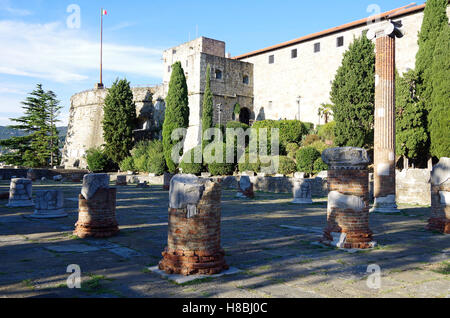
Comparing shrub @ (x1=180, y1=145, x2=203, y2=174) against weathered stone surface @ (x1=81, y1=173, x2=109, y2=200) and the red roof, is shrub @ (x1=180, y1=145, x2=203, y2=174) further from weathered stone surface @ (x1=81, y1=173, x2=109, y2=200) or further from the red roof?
weathered stone surface @ (x1=81, y1=173, x2=109, y2=200)

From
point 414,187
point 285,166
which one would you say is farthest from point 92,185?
point 285,166

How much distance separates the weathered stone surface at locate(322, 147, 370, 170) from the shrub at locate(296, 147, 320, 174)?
1464 cm

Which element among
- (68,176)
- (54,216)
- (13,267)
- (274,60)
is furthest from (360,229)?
(274,60)

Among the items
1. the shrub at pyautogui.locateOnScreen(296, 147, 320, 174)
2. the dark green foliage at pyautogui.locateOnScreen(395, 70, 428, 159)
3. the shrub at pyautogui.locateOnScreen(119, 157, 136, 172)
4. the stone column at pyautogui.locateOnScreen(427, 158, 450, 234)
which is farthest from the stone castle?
the stone column at pyautogui.locateOnScreen(427, 158, 450, 234)

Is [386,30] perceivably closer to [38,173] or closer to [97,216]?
[97,216]

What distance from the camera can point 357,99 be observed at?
2403 centimetres

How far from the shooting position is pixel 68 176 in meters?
26.8

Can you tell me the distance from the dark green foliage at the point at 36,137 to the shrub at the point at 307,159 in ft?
95.4

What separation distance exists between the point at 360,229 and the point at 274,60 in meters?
32.9

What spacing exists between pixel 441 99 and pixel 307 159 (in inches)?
285

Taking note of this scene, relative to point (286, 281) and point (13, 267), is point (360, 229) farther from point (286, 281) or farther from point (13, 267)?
point (13, 267)
